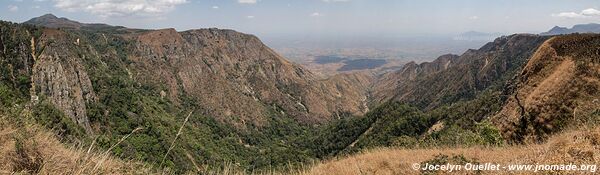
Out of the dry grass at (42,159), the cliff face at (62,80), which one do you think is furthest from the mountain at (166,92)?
the dry grass at (42,159)

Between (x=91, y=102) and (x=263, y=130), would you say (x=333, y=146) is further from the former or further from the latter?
(x=91, y=102)

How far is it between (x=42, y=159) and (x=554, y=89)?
951 inches

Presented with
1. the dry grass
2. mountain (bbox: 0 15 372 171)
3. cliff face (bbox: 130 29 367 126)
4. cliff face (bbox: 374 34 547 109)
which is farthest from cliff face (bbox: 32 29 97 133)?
cliff face (bbox: 374 34 547 109)

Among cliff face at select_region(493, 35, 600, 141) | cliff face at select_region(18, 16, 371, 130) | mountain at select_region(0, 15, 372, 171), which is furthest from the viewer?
cliff face at select_region(18, 16, 371, 130)

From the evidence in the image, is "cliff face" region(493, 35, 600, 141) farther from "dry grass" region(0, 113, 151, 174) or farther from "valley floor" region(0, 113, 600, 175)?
"dry grass" region(0, 113, 151, 174)

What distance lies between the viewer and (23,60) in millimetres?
60625

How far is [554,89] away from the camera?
22000mm

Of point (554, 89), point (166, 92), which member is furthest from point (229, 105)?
point (554, 89)

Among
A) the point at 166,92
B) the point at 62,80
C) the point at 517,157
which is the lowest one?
the point at 166,92

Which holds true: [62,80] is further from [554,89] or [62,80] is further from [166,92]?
[554,89]

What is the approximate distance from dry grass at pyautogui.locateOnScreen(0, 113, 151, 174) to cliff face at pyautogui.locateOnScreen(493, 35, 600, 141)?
1700 centimetres

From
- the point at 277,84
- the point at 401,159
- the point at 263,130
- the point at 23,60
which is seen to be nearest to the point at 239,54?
the point at 277,84

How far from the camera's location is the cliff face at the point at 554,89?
19.6m

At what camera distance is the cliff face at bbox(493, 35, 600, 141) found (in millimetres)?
19562
